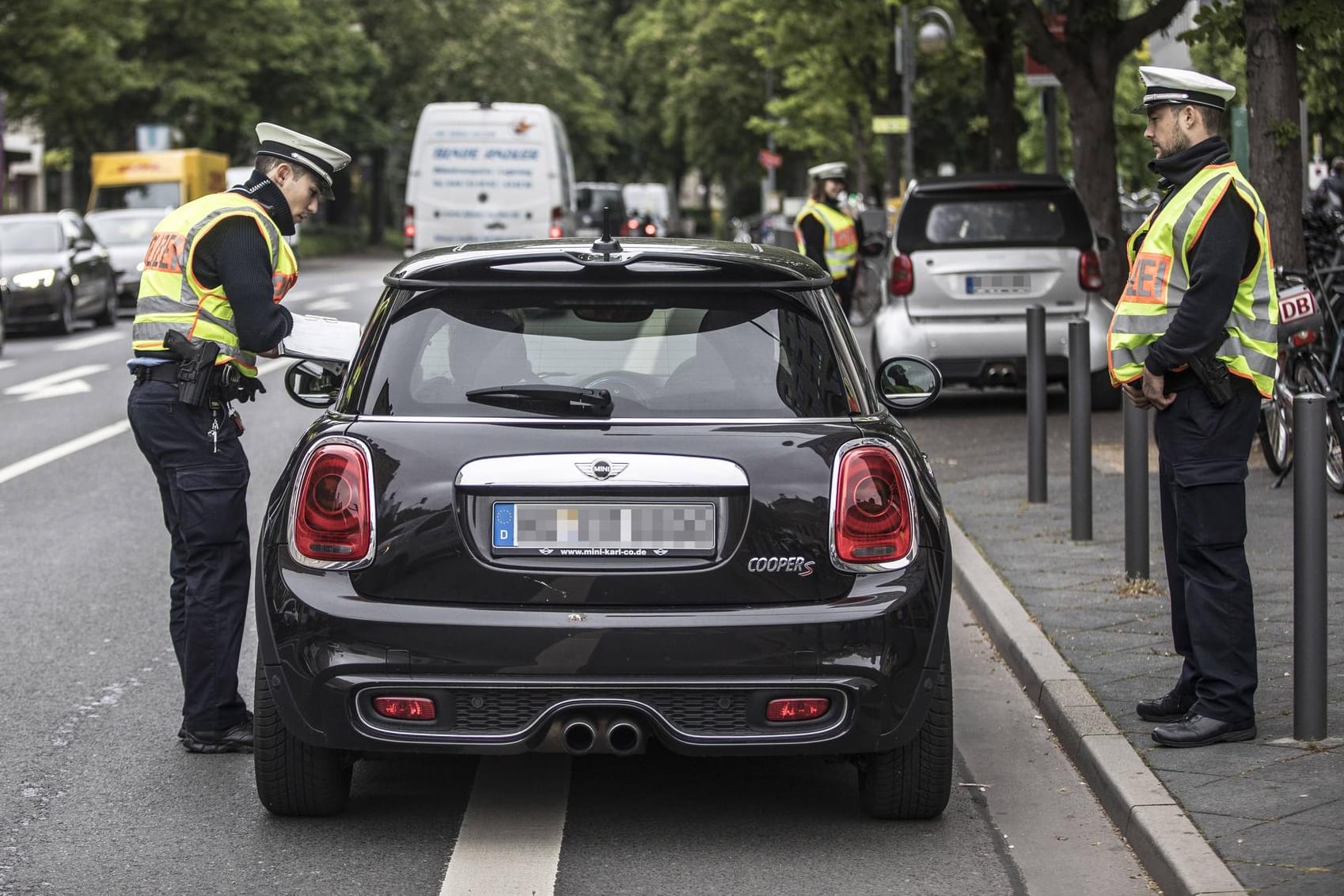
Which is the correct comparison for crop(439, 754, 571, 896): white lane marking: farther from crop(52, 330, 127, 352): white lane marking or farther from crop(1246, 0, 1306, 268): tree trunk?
crop(52, 330, 127, 352): white lane marking

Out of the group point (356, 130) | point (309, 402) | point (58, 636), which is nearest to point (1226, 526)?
point (309, 402)

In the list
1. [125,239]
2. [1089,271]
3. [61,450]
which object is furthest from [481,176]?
[1089,271]

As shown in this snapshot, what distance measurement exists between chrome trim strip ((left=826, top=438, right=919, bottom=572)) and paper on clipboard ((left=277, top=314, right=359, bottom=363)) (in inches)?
68.9

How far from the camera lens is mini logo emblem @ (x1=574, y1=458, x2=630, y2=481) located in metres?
4.79

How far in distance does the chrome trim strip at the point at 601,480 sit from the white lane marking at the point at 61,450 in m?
8.77

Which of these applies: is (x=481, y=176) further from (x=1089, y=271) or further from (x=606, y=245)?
(x=606, y=245)

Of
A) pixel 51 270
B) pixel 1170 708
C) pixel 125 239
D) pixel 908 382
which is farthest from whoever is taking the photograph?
pixel 125 239

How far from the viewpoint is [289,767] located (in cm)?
522

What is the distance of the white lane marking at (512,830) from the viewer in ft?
15.7

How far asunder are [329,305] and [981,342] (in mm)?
18606

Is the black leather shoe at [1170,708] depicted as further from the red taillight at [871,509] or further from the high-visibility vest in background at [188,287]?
the high-visibility vest in background at [188,287]

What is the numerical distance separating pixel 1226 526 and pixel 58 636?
4.52 meters

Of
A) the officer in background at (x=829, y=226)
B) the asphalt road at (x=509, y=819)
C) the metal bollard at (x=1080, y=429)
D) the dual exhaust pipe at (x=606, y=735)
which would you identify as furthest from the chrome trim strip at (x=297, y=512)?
the officer in background at (x=829, y=226)

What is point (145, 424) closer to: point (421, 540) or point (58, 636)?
point (421, 540)
